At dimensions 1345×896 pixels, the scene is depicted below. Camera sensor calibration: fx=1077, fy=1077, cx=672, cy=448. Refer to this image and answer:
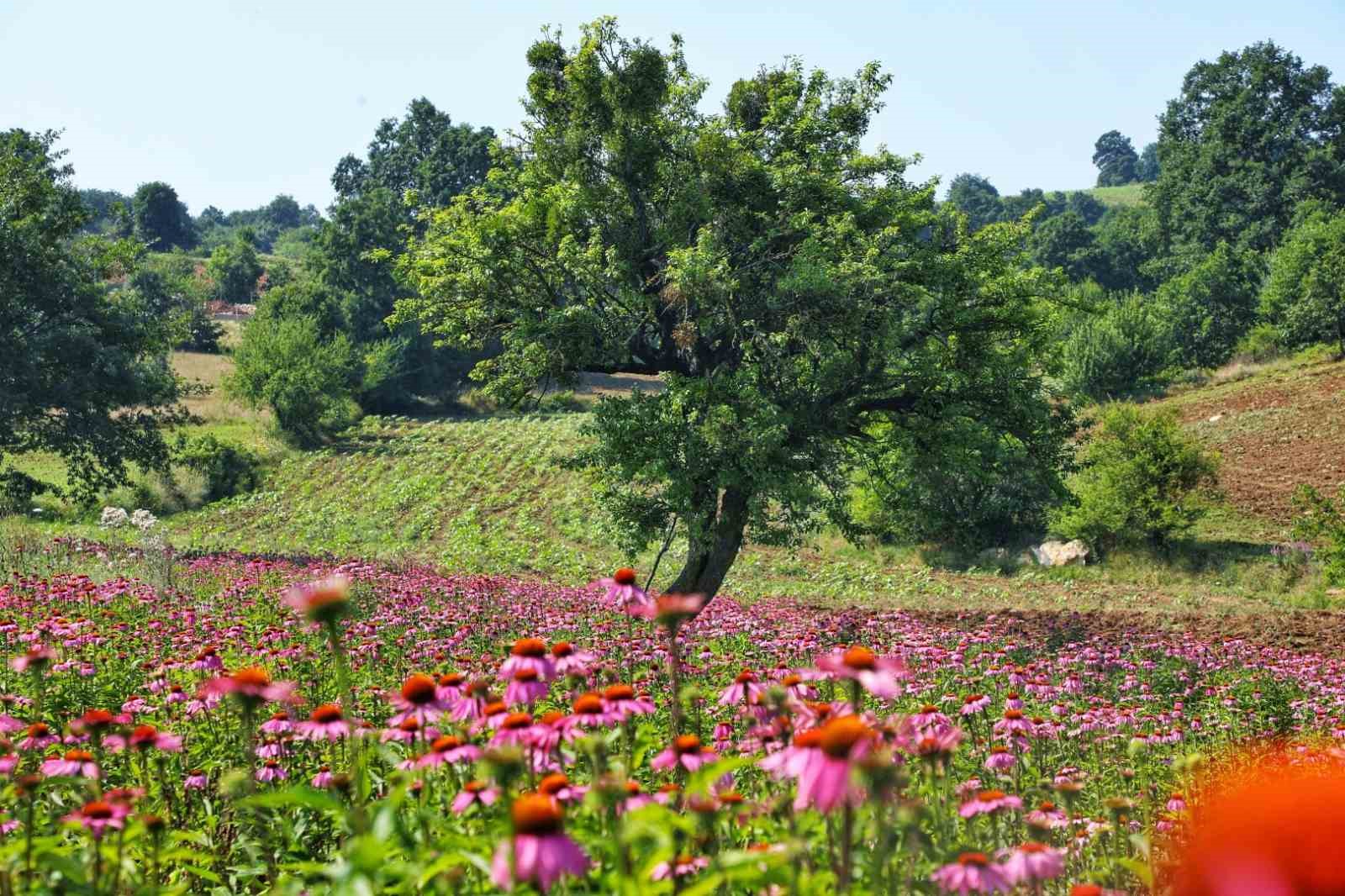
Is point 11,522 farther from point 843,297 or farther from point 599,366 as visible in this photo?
point 843,297

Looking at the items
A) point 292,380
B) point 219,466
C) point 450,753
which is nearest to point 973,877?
point 450,753

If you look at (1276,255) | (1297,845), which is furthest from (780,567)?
(1276,255)

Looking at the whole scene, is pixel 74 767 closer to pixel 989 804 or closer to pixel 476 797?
pixel 476 797

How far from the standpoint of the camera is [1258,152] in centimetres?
5938

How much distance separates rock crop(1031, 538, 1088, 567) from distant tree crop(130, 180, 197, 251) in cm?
9447

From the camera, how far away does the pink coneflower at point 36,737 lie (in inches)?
148

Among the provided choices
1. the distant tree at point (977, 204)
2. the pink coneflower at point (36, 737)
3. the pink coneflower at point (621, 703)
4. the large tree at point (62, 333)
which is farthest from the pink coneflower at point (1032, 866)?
the distant tree at point (977, 204)

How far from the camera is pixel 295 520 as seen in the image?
31031 millimetres

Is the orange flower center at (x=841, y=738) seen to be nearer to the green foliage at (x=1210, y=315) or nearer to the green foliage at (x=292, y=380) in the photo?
the green foliage at (x=292, y=380)

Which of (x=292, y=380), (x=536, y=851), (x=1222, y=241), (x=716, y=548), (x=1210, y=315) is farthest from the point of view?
(x=1222, y=241)

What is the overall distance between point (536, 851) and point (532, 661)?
1.07 metres

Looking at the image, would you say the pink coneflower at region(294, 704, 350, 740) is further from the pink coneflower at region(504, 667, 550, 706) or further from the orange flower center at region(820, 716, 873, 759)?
the orange flower center at region(820, 716, 873, 759)

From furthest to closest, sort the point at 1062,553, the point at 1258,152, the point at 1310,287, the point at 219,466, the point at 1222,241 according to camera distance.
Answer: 1. the point at 1258,152
2. the point at 1222,241
3. the point at 1310,287
4. the point at 219,466
5. the point at 1062,553

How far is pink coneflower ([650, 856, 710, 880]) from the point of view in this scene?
241 cm
